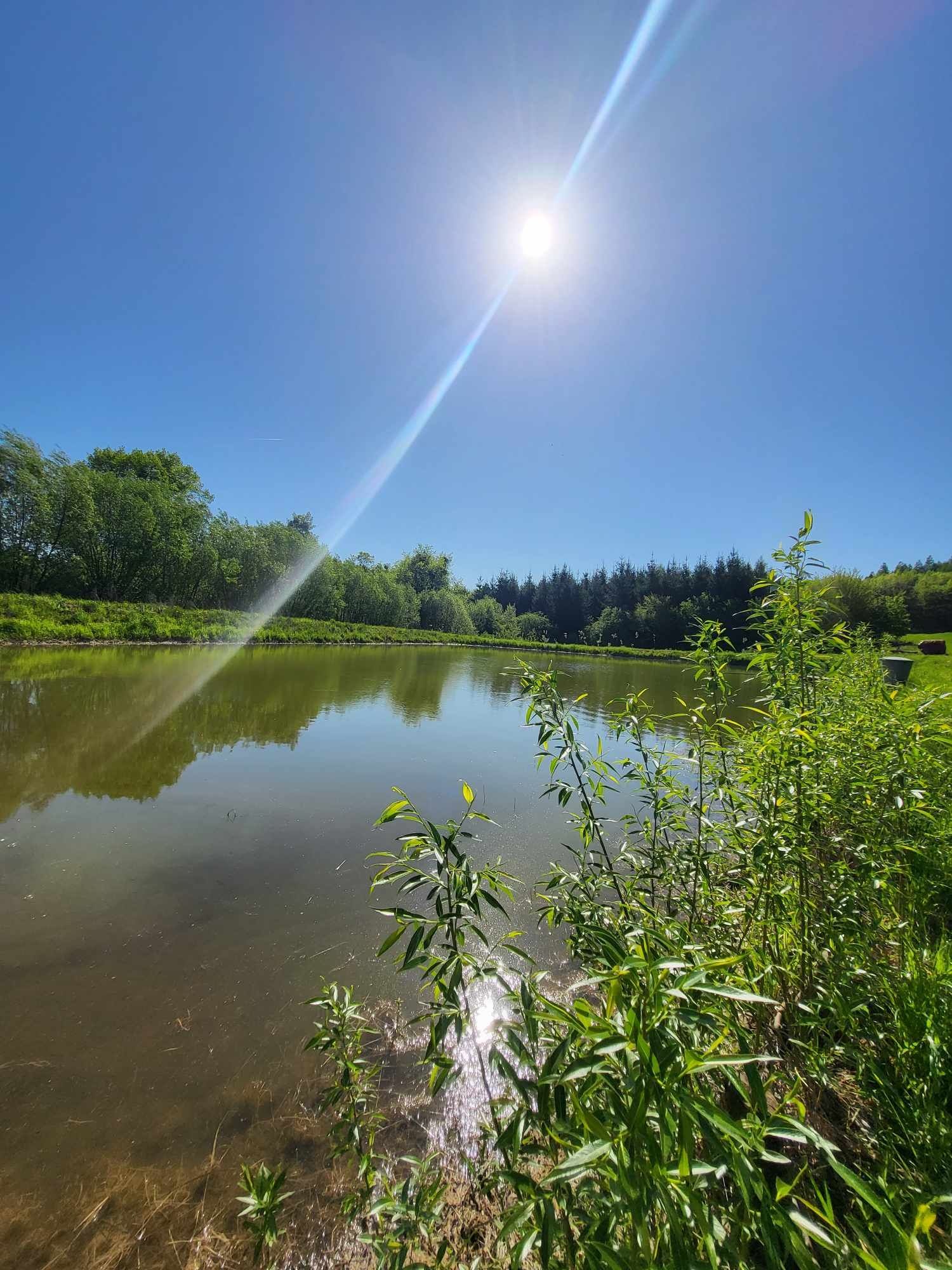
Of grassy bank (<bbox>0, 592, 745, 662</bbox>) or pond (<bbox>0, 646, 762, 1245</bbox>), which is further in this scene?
grassy bank (<bbox>0, 592, 745, 662</bbox>)

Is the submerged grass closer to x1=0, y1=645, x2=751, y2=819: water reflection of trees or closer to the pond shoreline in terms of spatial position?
the pond shoreline

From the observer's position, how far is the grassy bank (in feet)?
63.1

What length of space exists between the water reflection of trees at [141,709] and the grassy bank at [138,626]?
1.83m

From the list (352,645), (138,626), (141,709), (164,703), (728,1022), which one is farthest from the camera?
(352,645)

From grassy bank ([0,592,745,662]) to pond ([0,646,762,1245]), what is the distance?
7.02 metres

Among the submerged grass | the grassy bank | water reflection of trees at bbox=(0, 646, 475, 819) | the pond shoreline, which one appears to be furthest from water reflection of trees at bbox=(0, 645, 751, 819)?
the grassy bank

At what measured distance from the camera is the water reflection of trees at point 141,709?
6.15 m

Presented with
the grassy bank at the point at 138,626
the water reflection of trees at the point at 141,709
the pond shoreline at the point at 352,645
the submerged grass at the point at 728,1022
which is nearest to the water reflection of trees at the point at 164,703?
the water reflection of trees at the point at 141,709

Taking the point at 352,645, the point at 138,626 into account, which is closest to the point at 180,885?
the point at 138,626

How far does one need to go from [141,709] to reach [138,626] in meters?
17.0

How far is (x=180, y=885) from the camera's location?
3.95 metres

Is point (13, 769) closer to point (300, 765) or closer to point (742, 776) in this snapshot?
point (300, 765)

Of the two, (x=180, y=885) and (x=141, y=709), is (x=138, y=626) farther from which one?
(x=180, y=885)

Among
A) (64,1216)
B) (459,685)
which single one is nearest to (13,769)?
(64,1216)
